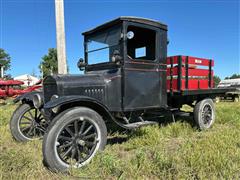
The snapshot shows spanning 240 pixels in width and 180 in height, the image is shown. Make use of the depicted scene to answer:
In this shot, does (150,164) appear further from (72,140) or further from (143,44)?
(143,44)

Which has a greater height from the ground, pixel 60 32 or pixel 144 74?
pixel 60 32

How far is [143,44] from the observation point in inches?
197

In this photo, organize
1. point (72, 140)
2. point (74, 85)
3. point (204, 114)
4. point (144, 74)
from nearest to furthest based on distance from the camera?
point (72, 140) → point (74, 85) → point (144, 74) → point (204, 114)

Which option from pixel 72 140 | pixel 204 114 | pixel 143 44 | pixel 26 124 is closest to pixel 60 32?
pixel 143 44

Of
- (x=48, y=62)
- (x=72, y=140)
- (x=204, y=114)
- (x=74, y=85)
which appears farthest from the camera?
(x=48, y=62)

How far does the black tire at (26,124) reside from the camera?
4480mm

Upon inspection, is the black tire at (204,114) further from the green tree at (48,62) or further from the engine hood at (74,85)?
the green tree at (48,62)

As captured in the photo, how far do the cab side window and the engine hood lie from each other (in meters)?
1.25

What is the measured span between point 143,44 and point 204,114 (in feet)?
7.06

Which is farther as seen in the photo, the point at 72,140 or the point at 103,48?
the point at 103,48

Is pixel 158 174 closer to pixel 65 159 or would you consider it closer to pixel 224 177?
pixel 224 177

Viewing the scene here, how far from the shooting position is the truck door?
13.9ft

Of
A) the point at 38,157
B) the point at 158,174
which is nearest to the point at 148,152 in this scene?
the point at 158,174

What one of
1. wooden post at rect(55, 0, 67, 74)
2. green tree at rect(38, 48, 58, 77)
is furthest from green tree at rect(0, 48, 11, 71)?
wooden post at rect(55, 0, 67, 74)
